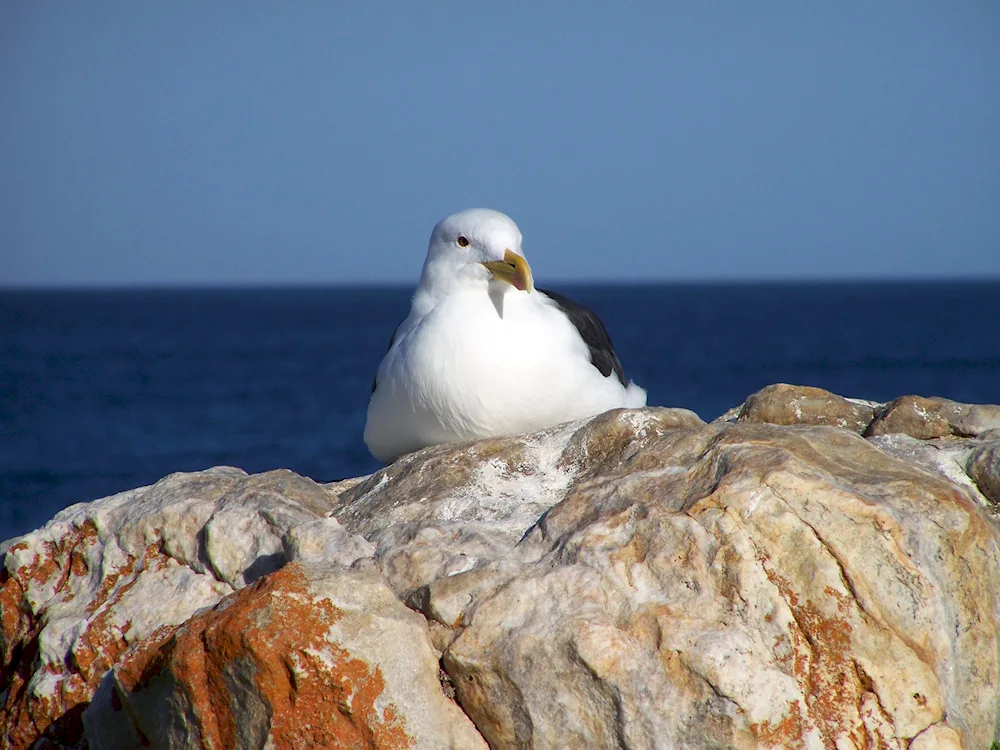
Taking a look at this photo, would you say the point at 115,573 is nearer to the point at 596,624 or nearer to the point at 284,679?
the point at 284,679

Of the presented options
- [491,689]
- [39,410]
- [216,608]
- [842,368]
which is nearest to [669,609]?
[491,689]

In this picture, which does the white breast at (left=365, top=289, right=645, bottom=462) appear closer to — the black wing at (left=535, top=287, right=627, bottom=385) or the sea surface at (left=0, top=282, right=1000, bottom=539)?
the black wing at (left=535, top=287, right=627, bottom=385)

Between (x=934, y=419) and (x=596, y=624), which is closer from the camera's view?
(x=596, y=624)

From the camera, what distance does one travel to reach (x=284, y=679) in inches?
141

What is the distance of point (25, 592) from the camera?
495 cm

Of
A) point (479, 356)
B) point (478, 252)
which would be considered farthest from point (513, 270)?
point (479, 356)

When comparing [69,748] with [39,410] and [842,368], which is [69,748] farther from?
[842,368]

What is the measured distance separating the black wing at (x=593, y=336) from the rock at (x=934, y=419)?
148cm

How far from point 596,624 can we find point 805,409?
9.90 feet

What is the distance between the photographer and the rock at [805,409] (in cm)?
622

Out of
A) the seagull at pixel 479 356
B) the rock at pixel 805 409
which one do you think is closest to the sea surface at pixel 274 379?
the seagull at pixel 479 356

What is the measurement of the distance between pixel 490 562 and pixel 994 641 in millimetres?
1786

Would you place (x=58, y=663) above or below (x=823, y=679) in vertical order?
below

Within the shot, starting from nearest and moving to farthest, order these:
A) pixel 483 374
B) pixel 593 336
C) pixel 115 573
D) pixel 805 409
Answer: pixel 115 573 → pixel 483 374 → pixel 805 409 → pixel 593 336
